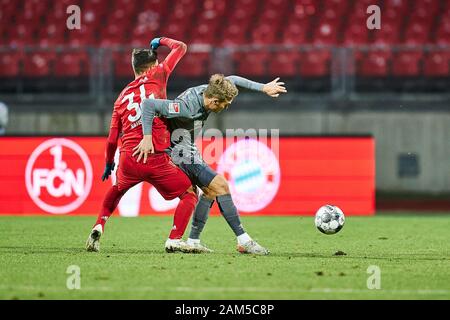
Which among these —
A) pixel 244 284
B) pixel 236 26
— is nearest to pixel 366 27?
pixel 236 26

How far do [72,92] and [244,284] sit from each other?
400 inches

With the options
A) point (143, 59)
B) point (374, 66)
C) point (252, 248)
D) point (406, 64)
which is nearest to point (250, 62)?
point (374, 66)

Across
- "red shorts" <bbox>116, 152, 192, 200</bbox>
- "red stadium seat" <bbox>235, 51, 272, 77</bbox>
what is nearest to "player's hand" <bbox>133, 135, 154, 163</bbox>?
"red shorts" <bbox>116, 152, 192, 200</bbox>

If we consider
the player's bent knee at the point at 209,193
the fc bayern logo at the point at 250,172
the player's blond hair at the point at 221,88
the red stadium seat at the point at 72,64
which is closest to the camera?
the player's blond hair at the point at 221,88

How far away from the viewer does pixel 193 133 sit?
938cm

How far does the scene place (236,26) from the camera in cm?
1872

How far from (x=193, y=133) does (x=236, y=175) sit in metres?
5.05

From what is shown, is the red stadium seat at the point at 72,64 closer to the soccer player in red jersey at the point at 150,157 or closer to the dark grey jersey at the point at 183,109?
the soccer player in red jersey at the point at 150,157

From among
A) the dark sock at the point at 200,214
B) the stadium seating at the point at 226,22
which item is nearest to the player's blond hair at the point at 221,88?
the dark sock at the point at 200,214

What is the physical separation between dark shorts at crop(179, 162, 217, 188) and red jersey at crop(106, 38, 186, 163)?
30cm

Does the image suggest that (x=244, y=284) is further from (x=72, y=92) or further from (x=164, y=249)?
(x=72, y=92)

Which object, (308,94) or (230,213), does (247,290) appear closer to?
(230,213)

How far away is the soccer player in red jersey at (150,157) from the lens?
9.32 metres

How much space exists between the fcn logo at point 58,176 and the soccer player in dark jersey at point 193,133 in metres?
5.26
